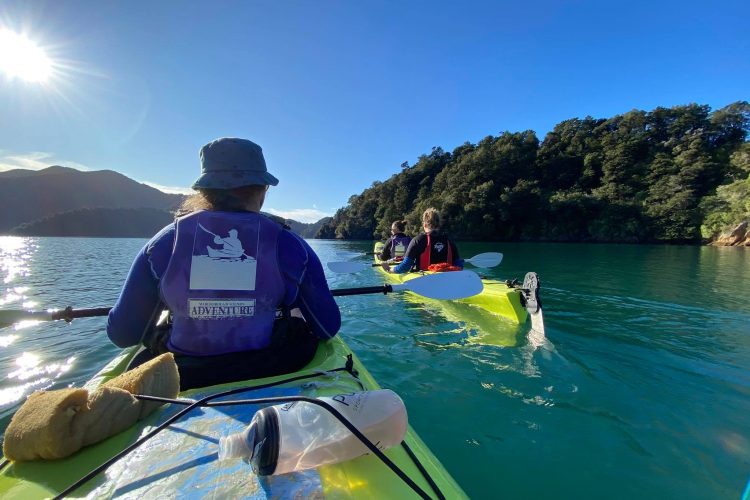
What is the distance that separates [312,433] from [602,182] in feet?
207

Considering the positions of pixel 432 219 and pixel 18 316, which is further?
pixel 432 219

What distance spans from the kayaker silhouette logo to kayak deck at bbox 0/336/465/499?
1.93 ft

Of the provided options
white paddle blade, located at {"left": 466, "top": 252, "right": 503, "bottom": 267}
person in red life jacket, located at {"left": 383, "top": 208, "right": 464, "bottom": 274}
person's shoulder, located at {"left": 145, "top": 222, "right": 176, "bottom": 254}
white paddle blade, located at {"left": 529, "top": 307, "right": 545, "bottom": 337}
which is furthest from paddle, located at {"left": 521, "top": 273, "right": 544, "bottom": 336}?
person's shoulder, located at {"left": 145, "top": 222, "right": 176, "bottom": 254}

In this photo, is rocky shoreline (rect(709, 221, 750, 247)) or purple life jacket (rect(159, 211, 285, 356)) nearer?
purple life jacket (rect(159, 211, 285, 356))

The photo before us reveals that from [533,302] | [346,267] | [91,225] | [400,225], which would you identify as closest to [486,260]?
[533,302]

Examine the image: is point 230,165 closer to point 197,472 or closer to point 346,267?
point 197,472

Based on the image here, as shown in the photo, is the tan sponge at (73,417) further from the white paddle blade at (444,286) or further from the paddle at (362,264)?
the paddle at (362,264)

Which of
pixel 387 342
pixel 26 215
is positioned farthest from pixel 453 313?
pixel 26 215

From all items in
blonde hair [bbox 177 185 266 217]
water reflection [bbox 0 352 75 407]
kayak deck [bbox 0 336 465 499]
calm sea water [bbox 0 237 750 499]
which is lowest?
water reflection [bbox 0 352 75 407]

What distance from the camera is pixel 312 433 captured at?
3.64 ft

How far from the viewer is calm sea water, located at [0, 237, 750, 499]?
2.54m

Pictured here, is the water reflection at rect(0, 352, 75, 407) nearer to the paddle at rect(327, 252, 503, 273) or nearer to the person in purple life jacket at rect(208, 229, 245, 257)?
the person in purple life jacket at rect(208, 229, 245, 257)

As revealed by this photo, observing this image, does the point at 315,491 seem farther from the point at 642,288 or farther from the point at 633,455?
the point at 642,288

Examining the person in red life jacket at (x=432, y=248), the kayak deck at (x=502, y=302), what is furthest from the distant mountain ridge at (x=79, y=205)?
the kayak deck at (x=502, y=302)
